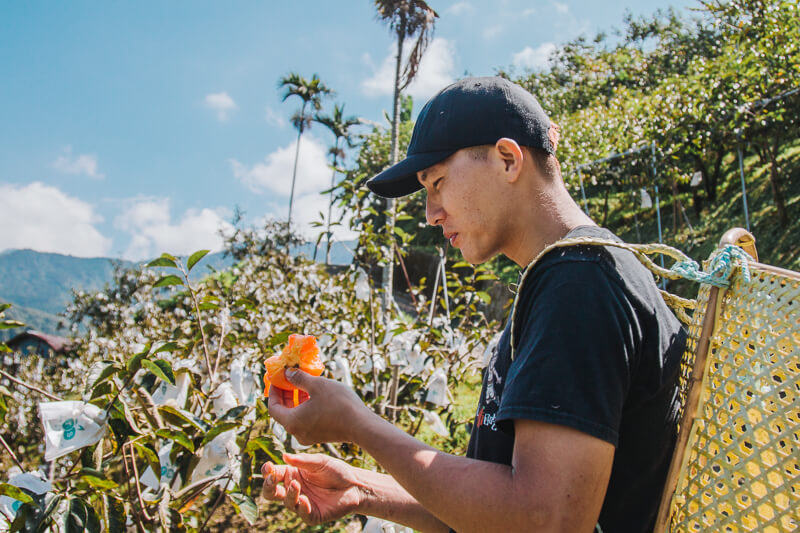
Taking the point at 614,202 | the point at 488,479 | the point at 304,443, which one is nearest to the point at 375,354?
the point at 304,443

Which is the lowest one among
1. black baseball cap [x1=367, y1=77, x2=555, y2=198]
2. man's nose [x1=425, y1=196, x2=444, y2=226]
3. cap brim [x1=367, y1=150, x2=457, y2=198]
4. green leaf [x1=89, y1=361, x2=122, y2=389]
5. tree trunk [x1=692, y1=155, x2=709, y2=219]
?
green leaf [x1=89, y1=361, x2=122, y2=389]

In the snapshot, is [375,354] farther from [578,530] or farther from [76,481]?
[578,530]

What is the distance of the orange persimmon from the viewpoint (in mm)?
1104

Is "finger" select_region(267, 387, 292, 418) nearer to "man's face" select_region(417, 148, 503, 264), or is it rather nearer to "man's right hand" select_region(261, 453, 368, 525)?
"man's right hand" select_region(261, 453, 368, 525)

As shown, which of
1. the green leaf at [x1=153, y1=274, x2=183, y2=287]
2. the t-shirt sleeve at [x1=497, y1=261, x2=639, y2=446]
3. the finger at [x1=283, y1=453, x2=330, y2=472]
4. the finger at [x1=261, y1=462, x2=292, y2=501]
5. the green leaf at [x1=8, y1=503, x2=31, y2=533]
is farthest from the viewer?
the green leaf at [x1=153, y1=274, x2=183, y2=287]

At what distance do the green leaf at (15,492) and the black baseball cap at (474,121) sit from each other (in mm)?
1243

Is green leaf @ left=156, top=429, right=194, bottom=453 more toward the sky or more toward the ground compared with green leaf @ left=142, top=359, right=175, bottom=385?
more toward the ground

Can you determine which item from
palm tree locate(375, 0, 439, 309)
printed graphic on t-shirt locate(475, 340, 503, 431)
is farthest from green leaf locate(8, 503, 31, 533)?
palm tree locate(375, 0, 439, 309)

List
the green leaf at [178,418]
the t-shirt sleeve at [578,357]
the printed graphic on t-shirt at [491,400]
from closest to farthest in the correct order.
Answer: the t-shirt sleeve at [578,357], the printed graphic on t-shirt at [491,400], the green leaf at [178,418]

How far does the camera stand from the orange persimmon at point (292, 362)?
1104 millimetres

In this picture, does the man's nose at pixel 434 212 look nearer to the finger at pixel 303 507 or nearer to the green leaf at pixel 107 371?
the finger at pixel 303 507

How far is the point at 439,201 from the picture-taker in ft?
3.36

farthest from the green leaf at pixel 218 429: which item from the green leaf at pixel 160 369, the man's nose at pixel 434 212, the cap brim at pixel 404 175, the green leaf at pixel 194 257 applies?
the man's nose at pixel 434 212

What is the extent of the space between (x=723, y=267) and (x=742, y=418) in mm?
218
